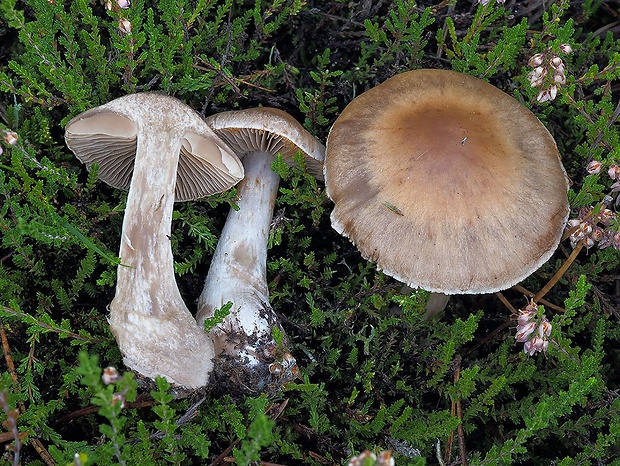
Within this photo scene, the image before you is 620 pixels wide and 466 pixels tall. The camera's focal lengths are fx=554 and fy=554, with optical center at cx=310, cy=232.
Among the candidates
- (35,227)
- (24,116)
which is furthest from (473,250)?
(24,116)

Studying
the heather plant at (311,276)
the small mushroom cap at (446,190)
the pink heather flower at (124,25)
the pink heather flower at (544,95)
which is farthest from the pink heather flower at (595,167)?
the pink heather flower at (124,25)

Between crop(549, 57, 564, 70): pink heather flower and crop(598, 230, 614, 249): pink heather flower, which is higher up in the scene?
crop(549, 57, 564, 70): pink heather flower

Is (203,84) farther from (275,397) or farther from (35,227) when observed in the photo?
(275,397)

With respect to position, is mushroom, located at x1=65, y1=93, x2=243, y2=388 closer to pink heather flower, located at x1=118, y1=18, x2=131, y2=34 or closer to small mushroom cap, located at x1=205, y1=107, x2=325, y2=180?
small mushroom cap, located at x1=205, y1=107, x2=325, y2=180

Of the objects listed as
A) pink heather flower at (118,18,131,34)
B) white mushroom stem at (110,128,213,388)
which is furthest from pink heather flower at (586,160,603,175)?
pink heather flower at (118,18,131,34)

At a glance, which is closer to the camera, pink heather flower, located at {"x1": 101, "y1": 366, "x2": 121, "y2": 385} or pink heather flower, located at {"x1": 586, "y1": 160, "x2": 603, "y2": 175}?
pink heather flower, located at {"x1": 101, "y1": 366, "x2": 121, "y2": 385}

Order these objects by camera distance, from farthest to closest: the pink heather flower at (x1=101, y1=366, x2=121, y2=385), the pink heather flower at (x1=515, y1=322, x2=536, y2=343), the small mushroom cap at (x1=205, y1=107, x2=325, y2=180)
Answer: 1. the small mushroom cap at (x1=205, y1=107, x2=325, y2=180)
2. the pink heather flower at (x1=515, y1=322, x2=536, y2=343)
3. the pink heather flower at (x1=101, y1=366, x2=121, y2=385)
